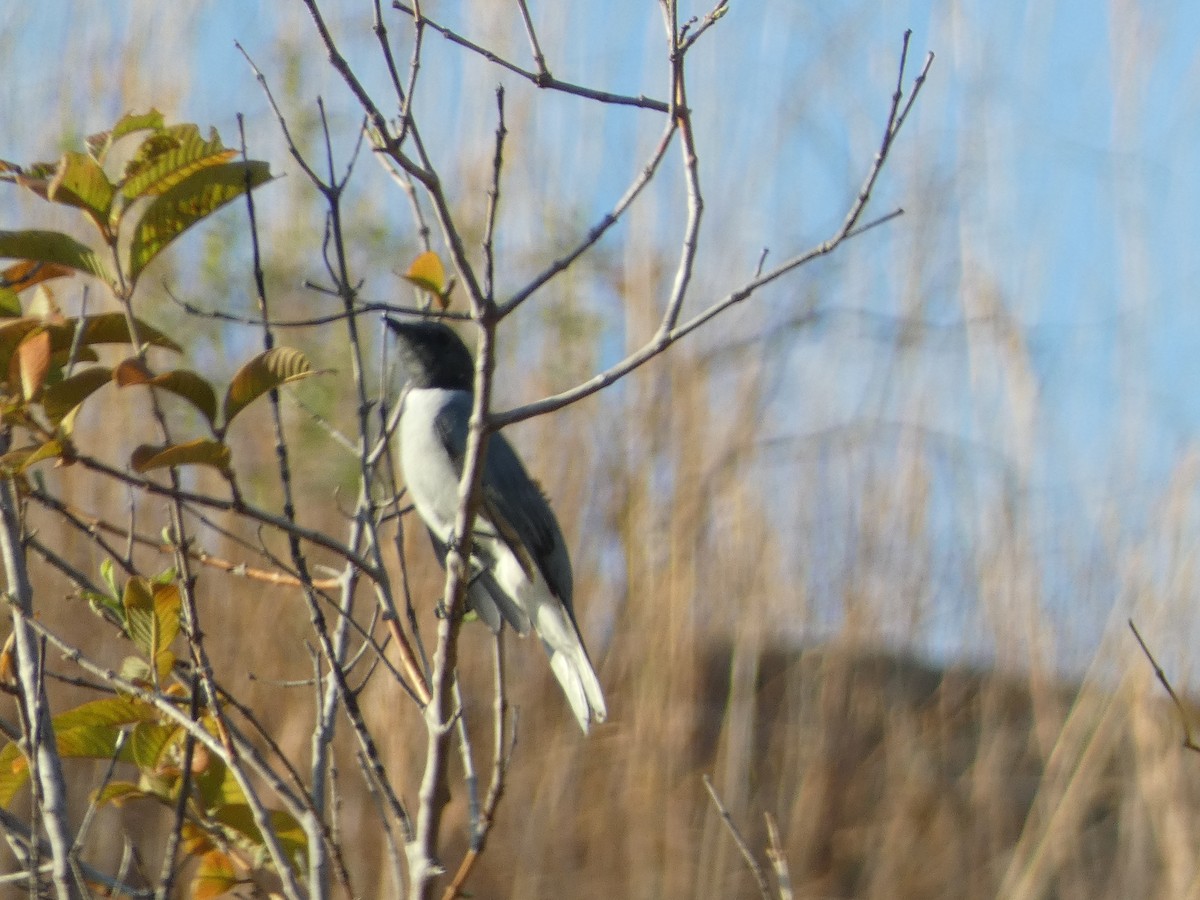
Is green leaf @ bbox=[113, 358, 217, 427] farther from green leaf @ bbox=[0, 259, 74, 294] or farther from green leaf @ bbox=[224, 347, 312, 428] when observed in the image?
green leaf @ bbox=[0, 259, 74, 294]

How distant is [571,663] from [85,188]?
138 cm

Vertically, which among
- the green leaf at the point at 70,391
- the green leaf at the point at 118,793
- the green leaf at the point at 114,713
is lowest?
the green leaf at the point at 118,793

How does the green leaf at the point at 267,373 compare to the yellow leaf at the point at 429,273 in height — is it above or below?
below

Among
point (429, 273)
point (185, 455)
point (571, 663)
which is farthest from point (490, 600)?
point (185, 455)

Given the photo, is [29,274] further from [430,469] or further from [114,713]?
[430,469]

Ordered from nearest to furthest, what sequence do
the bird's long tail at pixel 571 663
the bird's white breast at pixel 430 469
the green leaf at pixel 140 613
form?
the green leaf at pixel 140 613 < the bird's long tail at pixel 571 663 < the bird's white breast at pixel 430 469

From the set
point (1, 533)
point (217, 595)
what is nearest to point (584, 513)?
point (217, 595)

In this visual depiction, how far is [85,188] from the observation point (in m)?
1.11

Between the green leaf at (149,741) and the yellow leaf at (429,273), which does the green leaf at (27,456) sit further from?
the yellow leaf at (429,273)

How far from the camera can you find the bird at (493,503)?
2.35m

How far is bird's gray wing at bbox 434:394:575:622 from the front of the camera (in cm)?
247

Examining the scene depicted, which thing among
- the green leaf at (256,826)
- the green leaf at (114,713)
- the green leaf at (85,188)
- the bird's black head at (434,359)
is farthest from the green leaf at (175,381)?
the bird's black head at (434,359)

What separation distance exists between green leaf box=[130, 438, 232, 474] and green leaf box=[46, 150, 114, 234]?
0.18 metres

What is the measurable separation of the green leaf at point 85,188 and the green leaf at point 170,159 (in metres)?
0.02
